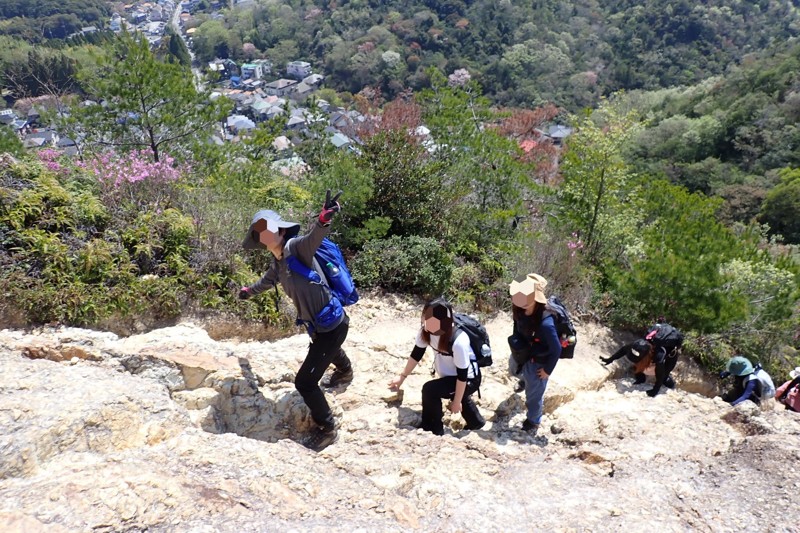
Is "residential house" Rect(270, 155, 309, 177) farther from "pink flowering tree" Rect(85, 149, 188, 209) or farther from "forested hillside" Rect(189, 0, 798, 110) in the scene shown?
"forested hillside" Rect(189, 0, 798, 110)

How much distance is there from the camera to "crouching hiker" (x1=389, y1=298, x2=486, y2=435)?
12.0ft

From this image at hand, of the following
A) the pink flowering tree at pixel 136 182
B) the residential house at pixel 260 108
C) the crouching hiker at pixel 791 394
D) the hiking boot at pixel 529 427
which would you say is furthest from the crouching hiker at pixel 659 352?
the residential house at pixel 260 108

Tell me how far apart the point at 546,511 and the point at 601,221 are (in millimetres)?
6563

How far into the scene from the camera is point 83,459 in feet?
9.20

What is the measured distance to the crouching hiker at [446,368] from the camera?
3.67m

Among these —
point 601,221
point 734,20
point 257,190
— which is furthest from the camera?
point 734,20

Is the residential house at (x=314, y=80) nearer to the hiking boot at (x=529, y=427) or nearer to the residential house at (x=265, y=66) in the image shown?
the residential house at (x=265, y=66)

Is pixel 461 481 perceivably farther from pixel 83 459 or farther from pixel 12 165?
pixel 12 165

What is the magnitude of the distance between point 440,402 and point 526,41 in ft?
222

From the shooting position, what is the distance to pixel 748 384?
5.58 metres

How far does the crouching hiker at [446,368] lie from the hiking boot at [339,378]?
0.48 meters

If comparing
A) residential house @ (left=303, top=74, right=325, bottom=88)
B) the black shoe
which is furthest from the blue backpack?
A: residential house @ (left=303, top=74, right=325, bottom=88)

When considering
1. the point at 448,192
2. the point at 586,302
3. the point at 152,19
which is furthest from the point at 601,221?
the point at 152,19

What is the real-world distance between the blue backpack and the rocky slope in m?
0.92
